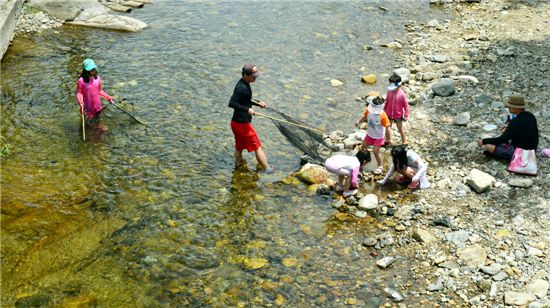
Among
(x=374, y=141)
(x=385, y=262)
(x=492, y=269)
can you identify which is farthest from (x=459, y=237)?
(x=374, y=141)

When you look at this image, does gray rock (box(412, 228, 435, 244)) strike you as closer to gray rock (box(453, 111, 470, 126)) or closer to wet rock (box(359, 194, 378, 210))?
wet rock (box(359, 194, 378, 210))

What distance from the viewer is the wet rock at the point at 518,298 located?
7.55 m

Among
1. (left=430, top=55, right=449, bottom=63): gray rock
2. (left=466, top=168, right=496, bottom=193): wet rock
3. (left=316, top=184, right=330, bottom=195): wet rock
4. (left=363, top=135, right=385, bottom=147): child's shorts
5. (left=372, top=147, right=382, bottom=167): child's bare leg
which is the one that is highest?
(left=430, top=55, right=449, bottom=63): gray rock

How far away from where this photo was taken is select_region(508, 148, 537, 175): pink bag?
10250 mm

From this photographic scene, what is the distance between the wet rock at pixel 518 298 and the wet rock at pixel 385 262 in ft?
5.90

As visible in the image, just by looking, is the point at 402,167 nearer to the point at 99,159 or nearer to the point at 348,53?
the point at 99,159

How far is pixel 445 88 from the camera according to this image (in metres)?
14.0

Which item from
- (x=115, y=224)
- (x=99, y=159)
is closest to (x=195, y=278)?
(x=115, y=224)

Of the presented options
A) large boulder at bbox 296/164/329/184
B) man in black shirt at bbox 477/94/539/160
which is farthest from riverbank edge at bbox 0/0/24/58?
man in black shirt at bbox 477/94/539/160

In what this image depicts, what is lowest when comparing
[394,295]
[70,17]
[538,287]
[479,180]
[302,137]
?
[394,295]

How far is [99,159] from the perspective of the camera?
11492mm

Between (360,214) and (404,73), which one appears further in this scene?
(404,73)

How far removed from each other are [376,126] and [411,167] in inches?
44.5

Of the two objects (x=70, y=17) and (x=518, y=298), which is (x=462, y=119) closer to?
(x=518, y=298)
